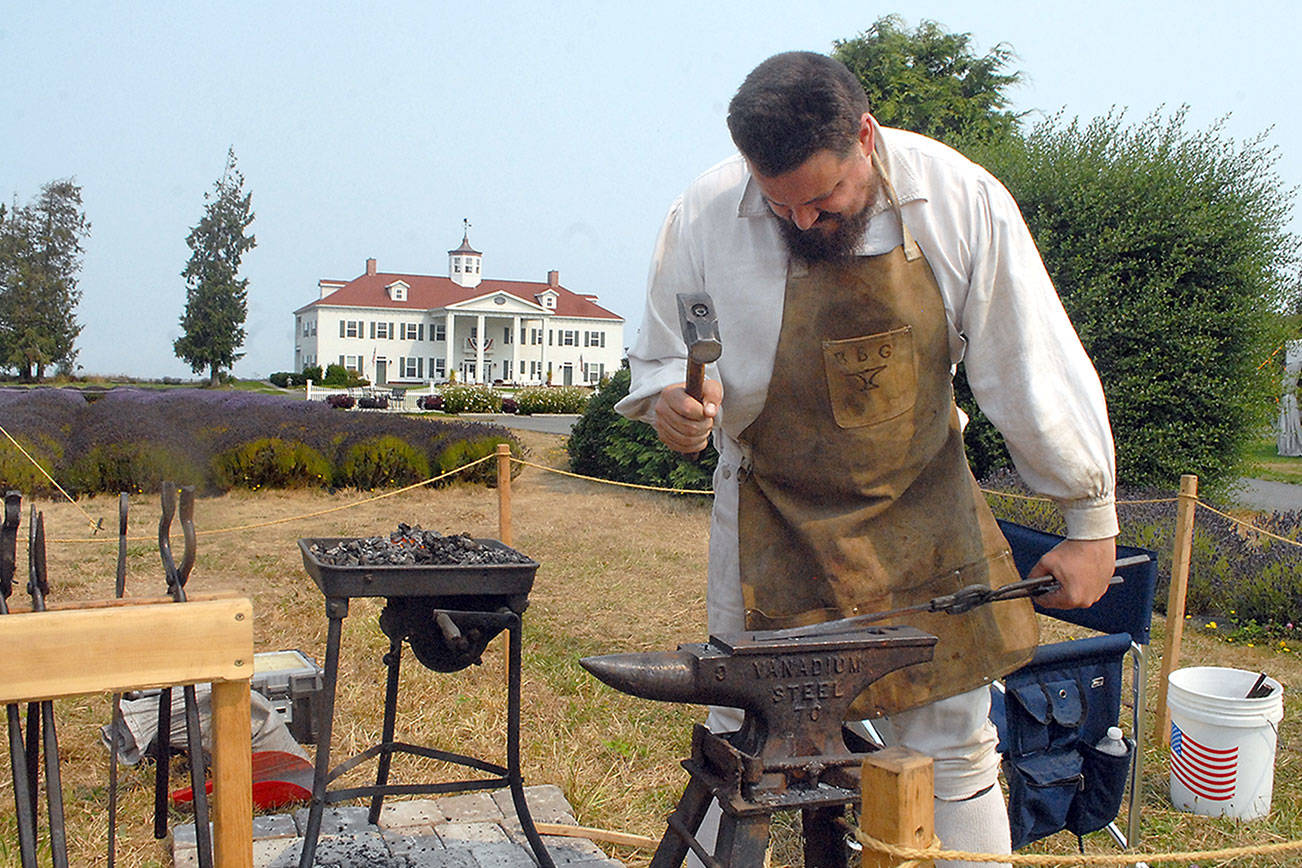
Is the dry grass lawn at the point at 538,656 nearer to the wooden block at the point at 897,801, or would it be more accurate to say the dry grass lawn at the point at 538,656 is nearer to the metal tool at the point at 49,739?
the metal tool at the point at 49,739

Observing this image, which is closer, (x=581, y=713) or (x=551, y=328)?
(x=581, y=713)

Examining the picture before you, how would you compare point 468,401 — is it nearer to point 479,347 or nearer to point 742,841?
point 742,841

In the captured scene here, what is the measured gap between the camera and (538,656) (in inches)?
223

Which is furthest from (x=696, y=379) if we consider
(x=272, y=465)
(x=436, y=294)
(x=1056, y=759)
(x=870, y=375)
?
(x=436, y=294)

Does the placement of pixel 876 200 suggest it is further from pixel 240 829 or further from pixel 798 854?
pixel 798 854

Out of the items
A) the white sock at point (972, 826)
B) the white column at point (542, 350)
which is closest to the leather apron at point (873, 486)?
the white sock at point (972, 826)

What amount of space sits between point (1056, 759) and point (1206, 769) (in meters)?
1.10

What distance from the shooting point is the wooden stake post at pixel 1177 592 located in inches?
162

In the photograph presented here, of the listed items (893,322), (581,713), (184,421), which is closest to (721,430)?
(893,322)

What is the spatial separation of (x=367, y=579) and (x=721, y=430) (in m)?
1.05

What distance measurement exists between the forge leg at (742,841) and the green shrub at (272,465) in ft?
32.6

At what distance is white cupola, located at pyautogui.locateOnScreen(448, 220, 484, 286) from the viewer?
70250mm

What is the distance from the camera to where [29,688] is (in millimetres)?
1589

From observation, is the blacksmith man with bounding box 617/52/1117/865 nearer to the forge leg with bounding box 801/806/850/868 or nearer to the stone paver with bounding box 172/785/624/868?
the forge leg with bounding box 801/806/850/868
